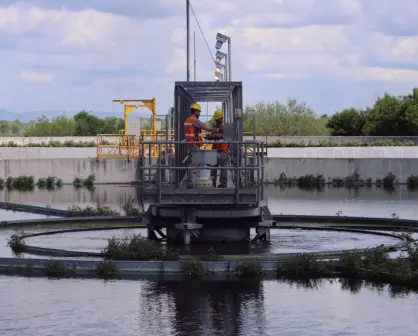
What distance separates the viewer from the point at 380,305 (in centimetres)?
1591

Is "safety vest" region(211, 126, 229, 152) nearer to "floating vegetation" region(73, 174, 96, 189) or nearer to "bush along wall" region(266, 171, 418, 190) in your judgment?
"bush along wall" region(266, 171, 418, 190)

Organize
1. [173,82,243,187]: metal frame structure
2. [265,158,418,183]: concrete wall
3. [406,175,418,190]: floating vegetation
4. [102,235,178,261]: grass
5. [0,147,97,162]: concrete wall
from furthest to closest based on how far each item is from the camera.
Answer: [0,147,97,162]: concrete wall
[265,158,418,183]: concrete wall
[406,175,418,190]: floating vegetation
[173,82,243,187]: metal frame structure
[102,235,178,261]: grass

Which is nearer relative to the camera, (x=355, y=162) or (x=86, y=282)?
(x=86, y=282)

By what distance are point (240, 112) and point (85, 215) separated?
329 inches

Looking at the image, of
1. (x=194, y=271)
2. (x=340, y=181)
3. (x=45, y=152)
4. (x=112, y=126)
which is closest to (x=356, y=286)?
(x=194, y=271)

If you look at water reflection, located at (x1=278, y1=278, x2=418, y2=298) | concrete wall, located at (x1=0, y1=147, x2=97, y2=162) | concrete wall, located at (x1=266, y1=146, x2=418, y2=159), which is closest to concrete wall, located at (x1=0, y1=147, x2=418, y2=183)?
concrete wall, located at (x1=266, y1=146, x2=418, y2=159)

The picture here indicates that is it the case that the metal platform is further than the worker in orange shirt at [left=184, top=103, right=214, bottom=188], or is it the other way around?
the worker in orange shirt at [left=184, top=103, right=214, bottom=188]

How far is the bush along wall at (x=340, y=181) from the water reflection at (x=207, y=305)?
3289 centimetres

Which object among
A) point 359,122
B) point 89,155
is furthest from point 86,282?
point 359,122

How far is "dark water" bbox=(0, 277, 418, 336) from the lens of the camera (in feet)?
46.8

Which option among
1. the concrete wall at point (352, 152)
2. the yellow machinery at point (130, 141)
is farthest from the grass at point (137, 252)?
the concrete wall at point (352, 152)

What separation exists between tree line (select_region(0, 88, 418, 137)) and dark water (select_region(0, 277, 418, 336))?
58.0 meters

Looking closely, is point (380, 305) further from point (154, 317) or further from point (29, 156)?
point (29, 156)

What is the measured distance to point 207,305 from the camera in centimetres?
1594
